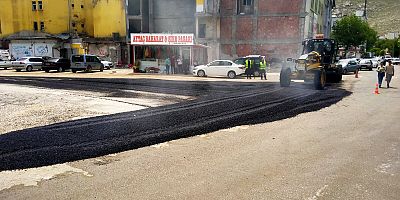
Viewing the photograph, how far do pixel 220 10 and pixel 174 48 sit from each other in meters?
11.5

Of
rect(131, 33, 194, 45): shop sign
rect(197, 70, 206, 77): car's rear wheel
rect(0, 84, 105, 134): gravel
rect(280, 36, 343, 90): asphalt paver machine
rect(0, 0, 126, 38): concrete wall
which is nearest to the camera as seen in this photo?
rect(0, 84, 105, 134): gravel

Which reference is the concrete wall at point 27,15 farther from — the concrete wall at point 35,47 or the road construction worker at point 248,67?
the road construction worker at point 248,67

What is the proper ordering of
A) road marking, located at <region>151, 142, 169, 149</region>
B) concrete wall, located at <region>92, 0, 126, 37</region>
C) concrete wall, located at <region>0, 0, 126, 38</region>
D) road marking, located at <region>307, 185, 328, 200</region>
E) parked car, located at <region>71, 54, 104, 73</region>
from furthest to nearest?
1. concrete wall, located at <region>0, 0, 126, 38</region>
2. concrete wall, located at <region>92, 0, 126, 37</region>
3. parked car, located at <region>71, 54, 104, 73</region>
4. road marking, located at <region>151, 142, 169, 149</region>
5. road marking, located at <region>307, 185, 328, 200</region>

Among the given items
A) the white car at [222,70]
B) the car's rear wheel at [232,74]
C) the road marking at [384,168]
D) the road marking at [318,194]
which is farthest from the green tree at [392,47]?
the road marking at [318,194]

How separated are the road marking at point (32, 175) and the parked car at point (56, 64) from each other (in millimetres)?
25094

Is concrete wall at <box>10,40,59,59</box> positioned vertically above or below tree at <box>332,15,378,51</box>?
below

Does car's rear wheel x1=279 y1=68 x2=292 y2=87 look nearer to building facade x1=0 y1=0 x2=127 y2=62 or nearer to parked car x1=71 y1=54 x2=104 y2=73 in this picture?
parked car x1=71 y1=54 x2=104 y2=73

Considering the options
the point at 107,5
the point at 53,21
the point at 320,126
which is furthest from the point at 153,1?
the point at 53,21

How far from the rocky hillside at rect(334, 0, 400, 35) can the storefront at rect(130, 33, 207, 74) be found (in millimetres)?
107430

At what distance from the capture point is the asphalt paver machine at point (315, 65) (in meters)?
14.1

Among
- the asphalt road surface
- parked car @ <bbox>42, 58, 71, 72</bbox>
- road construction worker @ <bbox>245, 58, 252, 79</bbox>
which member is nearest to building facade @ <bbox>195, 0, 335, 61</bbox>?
road construction worker @ <bbox>245, 58, 252, 79</bbox>

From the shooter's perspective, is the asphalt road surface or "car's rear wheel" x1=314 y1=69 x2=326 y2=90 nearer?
the asphalt road surface

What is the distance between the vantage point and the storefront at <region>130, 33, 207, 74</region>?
2358 cm

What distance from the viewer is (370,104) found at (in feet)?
33.3
